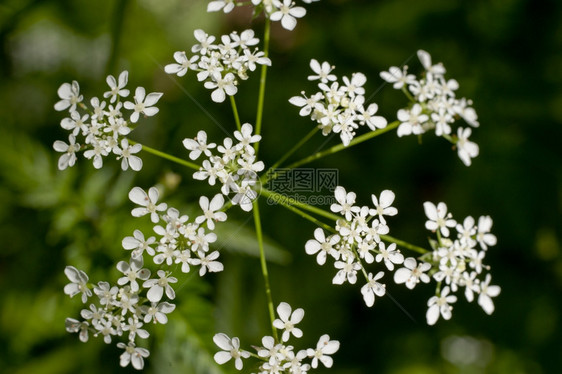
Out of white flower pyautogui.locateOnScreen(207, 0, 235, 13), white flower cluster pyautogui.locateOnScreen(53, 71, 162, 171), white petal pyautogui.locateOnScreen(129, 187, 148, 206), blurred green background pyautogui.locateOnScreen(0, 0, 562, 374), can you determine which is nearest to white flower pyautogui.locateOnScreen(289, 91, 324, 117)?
white flower pyautogui.locateOnScreen(207, 0, 235, 13)

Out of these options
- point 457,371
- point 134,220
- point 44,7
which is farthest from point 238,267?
point 44,7

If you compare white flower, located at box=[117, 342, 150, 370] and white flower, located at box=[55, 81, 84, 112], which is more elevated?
white flower, located at box=[55, 81, 84, 112]

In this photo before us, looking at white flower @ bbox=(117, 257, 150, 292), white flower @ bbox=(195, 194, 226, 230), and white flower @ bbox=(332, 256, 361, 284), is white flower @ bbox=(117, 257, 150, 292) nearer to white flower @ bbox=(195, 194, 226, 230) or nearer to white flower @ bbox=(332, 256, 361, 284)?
white flower @ bbox=(195, 194, 226, 230)

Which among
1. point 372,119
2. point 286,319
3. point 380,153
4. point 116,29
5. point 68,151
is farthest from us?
point 380,153

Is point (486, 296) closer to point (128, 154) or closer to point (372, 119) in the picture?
point (372, 119)

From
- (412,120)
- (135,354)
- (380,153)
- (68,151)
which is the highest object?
(412,120)

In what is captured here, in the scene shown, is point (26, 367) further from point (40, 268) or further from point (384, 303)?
point (384, 303)

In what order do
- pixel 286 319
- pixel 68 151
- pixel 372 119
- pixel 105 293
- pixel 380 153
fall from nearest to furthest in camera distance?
pixel 105 293
pixel 286 319
pixel 68 151
pixel 372 119
pixel 380 153

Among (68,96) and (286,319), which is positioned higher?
(68,96)

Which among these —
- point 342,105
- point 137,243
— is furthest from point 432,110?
point 137,243
